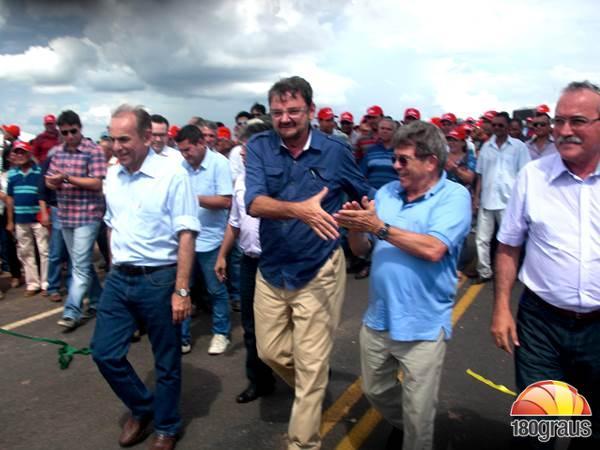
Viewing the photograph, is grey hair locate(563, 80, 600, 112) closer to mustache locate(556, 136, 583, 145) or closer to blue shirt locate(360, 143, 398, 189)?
mustache locate(556, 136, 583, 145)

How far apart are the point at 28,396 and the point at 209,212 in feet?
6.89

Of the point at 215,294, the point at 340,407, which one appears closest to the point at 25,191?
the point at 215,294

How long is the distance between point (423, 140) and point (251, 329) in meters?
2.02

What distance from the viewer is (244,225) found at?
3789 millimetres

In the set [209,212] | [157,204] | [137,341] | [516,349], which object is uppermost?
[157,204]

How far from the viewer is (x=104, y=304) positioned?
10.0 ft

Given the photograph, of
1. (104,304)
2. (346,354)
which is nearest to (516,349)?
(346,354)

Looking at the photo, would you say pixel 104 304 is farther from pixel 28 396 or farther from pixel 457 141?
pixel 457 141

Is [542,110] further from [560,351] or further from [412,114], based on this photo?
[560,351]

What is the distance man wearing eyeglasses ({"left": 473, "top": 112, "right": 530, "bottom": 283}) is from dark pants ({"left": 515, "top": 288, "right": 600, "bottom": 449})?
4.28m

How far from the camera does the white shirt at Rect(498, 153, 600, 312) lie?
7.32 feet

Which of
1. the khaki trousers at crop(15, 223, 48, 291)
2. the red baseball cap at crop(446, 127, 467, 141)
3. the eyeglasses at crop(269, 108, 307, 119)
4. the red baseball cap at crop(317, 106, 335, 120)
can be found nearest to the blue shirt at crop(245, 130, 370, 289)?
the eyeglasses at crop(269, 108, 307, 119)

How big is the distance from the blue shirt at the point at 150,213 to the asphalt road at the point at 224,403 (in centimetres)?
125

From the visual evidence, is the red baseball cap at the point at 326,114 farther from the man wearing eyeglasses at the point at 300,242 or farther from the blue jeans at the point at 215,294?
the man wearing eyeglasses at the point at 300,242
